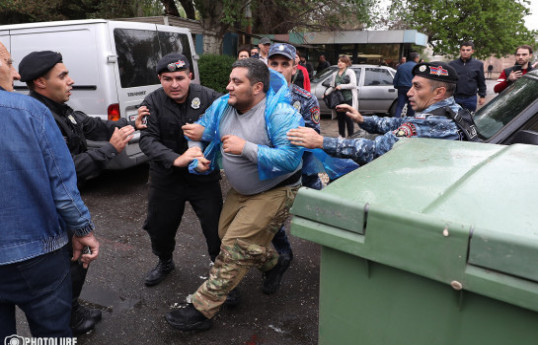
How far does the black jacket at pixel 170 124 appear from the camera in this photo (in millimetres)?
2826

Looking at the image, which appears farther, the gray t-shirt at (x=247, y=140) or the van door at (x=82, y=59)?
Answer: the van door at (x=82, y=59)

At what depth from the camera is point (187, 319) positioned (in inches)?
98.9

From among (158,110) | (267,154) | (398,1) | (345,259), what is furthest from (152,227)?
(398,1)

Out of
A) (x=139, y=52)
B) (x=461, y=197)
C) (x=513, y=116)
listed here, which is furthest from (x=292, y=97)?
(x=139, y=52)

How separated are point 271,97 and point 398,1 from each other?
1525 centimetres

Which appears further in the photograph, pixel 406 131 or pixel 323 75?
pixel 323 75

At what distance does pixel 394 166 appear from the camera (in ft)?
5.66

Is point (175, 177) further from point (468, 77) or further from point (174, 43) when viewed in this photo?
point (468, 77)

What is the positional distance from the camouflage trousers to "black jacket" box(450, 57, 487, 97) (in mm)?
4772

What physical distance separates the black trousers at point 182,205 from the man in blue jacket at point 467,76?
4800 millimetres

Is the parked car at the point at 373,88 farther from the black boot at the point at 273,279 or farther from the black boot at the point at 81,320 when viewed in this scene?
the black boot at the point at 81,320

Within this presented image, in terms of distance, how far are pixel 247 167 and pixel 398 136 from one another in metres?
0.92

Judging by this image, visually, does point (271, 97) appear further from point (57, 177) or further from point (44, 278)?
point (44, 278)

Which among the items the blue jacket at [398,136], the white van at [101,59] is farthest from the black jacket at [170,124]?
the white van at [101,59]
